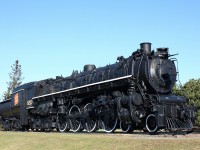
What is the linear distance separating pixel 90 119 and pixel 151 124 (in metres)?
4.89

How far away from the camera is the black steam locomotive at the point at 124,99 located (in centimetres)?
1661

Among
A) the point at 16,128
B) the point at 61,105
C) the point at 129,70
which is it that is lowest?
the point at 16,128

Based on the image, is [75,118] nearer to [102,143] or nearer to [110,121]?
[110,121]

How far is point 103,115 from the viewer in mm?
19094

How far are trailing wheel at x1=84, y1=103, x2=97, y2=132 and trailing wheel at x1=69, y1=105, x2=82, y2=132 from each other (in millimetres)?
650

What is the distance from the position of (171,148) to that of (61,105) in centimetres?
1298

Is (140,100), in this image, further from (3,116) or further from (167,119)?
(3,116)

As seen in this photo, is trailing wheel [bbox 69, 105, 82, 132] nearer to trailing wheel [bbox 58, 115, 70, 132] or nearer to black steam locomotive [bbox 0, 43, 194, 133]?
black steam locomotive [bbox 0, 43, 194, 133]

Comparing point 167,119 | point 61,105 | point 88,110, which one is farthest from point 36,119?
point 167,119

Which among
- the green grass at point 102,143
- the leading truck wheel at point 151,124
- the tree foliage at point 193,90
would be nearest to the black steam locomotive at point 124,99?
the leading truck wheel at point 151,124

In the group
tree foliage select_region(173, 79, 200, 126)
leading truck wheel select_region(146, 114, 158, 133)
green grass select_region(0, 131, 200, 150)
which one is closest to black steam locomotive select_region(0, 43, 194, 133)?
leading truck wheel select_region(146, 114, 158, 133)

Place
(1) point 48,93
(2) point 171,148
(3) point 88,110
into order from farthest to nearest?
(1) point 48,93 → (3) point 88,110 → (2) point 171,148

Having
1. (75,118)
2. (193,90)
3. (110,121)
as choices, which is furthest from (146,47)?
(193,90)

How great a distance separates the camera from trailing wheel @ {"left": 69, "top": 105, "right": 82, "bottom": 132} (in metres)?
21.3
